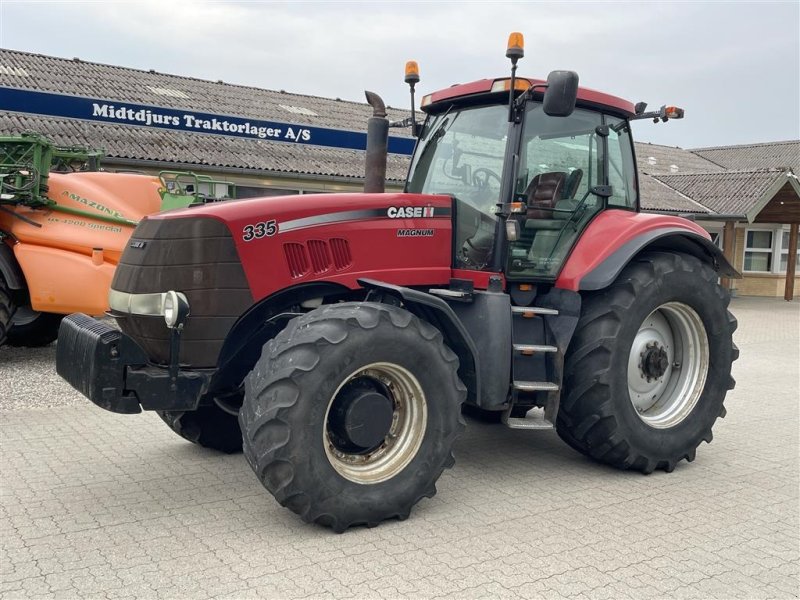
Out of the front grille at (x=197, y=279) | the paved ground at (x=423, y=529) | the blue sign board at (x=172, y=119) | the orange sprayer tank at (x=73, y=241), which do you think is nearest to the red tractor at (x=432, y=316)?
the front grille at (x=197, y=279)

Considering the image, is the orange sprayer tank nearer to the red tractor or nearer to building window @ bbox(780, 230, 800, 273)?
the red tractor

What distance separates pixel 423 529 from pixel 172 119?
29.4 feet

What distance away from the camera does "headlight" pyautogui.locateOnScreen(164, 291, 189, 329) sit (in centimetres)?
390

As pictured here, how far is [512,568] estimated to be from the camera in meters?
3.62

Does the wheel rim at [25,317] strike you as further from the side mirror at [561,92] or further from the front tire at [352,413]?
the side mirror at [561,92]

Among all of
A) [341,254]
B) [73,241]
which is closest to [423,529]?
[341,254]

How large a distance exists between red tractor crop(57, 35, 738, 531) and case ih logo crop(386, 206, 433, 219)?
0.05 feet

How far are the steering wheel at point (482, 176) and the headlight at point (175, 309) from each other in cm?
209

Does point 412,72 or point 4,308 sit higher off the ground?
point 412,72

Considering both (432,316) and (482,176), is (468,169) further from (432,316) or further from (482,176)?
(432,316)

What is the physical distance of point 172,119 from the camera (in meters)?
11.4

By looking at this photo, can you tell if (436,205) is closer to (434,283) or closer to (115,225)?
(434,283)

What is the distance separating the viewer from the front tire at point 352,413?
12.3 ft

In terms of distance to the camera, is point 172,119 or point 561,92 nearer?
point 561,92
